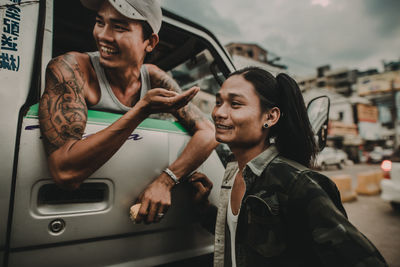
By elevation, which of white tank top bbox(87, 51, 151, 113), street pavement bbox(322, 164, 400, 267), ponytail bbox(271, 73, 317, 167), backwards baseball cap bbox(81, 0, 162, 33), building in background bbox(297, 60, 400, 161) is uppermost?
building in background bbox(297, 60, 400, 161)

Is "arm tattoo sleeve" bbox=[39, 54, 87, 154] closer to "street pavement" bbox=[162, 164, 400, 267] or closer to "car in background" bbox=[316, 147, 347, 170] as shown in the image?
"street pavement" bbox=[162, 164, 400, 267]

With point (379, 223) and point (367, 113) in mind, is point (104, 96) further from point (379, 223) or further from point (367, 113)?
point (367, 113)

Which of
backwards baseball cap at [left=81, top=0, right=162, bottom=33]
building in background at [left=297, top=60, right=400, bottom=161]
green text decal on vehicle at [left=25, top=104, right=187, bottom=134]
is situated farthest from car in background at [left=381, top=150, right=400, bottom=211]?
building in background at [left=297, top=60, right=400, bottom=161]

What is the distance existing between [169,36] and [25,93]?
1512 millimetres

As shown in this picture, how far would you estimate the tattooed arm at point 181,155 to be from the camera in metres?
1.19

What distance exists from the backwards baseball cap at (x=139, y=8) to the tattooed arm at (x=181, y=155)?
0.42 m

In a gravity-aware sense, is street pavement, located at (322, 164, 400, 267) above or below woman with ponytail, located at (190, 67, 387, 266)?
below

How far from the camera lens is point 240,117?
46.0 inches

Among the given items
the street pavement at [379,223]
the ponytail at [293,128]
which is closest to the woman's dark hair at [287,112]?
the ponytail at [293,128]

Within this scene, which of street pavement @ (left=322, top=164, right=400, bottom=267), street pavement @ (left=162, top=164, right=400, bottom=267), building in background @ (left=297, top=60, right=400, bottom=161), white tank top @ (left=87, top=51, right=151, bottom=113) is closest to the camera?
white tank top @ (left=87, top=51, right=151, bottom=113)

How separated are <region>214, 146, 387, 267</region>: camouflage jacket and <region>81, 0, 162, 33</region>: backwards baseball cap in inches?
45.6

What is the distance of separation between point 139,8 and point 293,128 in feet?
3.93

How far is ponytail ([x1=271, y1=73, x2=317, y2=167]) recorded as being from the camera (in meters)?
1.18

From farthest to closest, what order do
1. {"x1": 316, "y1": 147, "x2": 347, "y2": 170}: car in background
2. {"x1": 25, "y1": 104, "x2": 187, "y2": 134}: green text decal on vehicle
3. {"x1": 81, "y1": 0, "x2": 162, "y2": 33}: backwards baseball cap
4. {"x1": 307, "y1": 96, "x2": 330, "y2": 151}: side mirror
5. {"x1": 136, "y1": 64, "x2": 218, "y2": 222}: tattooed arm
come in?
{"x1": 316, "y1": 147, "x2": 347, "y2": 170}: car in background, {"x1": 307, "y1": 96, "x2": 330, "y2": 151}: side mirror, {"x1": 81, "y1": 0, "x2": 162, "y2": 33}: backwards baseball cap, {"x1": 136, "y1": 64, "x2": 218, "y2": 222}: tattooed arm, {"x1": 25, "y1": 104, "x2": 187, "y2": 134}: green text decal on vehicle
